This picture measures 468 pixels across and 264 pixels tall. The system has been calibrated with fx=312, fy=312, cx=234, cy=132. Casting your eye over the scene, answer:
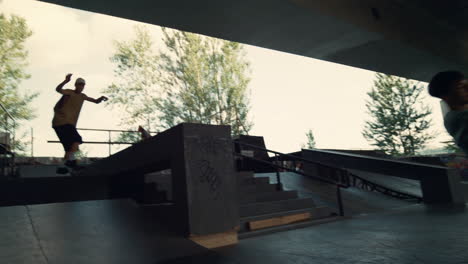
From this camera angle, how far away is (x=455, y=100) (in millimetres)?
Answer: 1992

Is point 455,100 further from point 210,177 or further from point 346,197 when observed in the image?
point 346,197

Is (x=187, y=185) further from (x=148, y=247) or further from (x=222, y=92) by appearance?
(x=222, y=92)

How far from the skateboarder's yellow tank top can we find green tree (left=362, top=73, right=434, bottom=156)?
30.5 metres

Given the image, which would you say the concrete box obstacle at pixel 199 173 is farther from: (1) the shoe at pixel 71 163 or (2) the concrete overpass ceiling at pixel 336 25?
(1) the shoe at pixel 71 163

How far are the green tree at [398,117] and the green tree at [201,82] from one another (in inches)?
617

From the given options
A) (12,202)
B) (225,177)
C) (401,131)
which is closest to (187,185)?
(225,177)

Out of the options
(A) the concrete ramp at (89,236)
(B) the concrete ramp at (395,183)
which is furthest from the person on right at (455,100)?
(B) the concrete ramp at (395,183)

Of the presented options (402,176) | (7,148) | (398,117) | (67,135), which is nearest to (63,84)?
(67,135)

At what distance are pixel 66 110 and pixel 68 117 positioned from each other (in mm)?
155

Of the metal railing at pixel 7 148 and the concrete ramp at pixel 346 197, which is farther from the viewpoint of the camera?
the metal railing at pixel 7 148

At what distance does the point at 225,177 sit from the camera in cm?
474

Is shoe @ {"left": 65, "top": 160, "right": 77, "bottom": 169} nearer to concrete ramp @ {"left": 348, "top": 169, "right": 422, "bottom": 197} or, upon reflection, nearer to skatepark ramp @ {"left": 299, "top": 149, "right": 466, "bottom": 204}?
skatepark ramp @ {"left": 299, "top": 149, "right": 466, "bottom": 204}

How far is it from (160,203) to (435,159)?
11477 mm

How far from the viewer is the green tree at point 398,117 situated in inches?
1231
